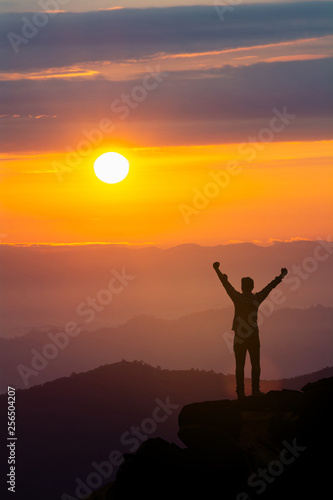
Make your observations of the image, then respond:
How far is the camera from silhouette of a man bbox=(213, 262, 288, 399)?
21984mm

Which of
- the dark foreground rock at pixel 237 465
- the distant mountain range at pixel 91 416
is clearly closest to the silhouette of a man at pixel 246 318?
the dark foreground rock at pixel 237 465

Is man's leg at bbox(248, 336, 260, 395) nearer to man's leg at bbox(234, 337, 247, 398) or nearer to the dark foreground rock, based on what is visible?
man's leg at bbox(234, 337, 247, 398)

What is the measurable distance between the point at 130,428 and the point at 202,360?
4024 inches

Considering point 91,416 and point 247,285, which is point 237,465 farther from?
point 91,416

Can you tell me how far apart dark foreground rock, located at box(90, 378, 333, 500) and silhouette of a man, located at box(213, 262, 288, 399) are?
3.35 meters

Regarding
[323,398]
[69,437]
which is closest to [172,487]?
[323,398]

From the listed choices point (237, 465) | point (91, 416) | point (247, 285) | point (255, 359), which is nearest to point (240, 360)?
point (255, 359)

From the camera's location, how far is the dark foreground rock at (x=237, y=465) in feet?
56.1

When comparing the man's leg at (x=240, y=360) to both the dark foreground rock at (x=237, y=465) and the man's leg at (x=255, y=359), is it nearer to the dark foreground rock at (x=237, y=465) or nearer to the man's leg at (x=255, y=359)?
the man's leg at (x=255, y=359)

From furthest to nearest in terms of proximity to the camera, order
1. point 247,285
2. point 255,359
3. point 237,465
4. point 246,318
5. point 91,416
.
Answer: point 91,416
point 255,359
point 246,318
point 247,285
point 237,465

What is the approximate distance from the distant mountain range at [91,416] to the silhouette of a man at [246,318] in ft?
213

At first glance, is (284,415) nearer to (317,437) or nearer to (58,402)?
(317,437)

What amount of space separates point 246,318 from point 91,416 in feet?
265

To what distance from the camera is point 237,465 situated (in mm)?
17547
